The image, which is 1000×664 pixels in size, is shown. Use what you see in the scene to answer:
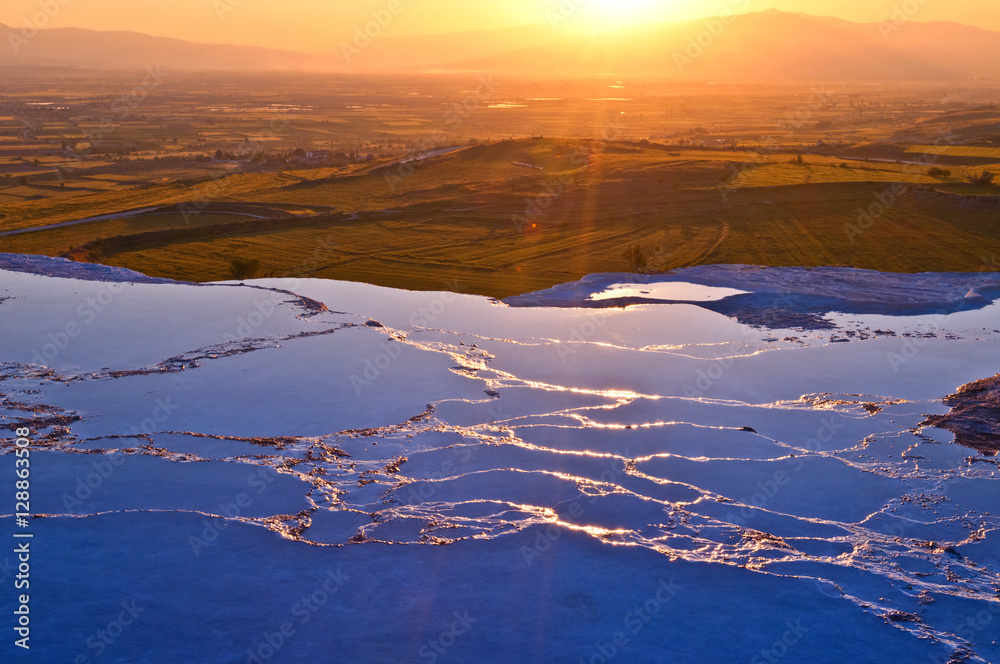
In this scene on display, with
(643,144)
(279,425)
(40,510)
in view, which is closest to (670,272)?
(279,425)

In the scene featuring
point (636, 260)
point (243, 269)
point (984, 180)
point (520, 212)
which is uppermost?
point (984, 180)

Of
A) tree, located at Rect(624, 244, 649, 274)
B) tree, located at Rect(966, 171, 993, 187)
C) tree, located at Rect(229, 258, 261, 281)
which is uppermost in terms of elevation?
tree, located at Rect(966, 171, 993, 187)

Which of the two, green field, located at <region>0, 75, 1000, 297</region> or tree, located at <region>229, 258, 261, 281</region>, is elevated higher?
green field, located at <region>0, 75, 1000, 297</region>

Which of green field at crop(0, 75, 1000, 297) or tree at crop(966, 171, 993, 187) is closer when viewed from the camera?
green field at crop(0, 75, 1000, 297)

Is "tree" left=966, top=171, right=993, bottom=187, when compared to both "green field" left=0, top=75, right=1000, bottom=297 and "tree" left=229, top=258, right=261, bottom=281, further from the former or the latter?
"tree" left=229, top=258, right=261, bottom=281

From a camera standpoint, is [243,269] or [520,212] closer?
[243,269]

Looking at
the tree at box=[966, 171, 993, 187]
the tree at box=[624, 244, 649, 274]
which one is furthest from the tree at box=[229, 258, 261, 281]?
the tree at box=[966, 171, 993, 187]

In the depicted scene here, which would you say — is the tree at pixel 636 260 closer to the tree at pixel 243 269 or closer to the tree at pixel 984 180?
the tree at pixel 243 269

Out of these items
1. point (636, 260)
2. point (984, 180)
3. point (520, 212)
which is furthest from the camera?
point (984, 180)

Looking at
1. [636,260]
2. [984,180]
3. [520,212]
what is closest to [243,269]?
[636,260]

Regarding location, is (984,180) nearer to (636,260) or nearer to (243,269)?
(636,260)

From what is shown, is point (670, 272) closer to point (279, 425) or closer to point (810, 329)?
point (810, 329)
